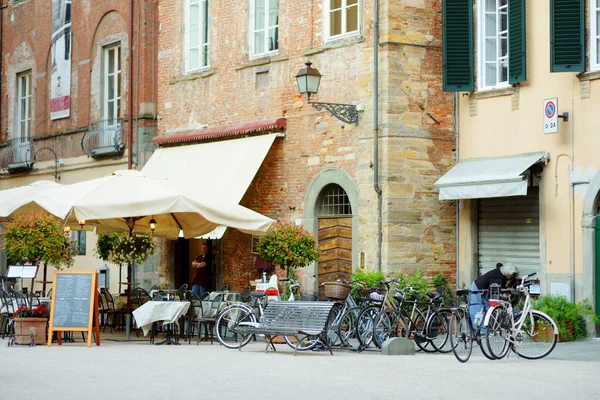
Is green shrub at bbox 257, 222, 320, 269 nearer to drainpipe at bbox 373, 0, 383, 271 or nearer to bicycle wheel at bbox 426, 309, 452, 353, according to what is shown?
drainpipe at bbox 373, 0, 383, 271

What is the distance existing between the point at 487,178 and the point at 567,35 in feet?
8.04

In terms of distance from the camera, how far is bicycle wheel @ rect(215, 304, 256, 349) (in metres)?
15.7

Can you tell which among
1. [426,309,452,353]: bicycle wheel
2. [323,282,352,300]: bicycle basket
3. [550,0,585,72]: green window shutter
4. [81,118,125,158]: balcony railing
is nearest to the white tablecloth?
[323,282,352,300]: bicycle basket

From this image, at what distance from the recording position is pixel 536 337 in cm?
1365

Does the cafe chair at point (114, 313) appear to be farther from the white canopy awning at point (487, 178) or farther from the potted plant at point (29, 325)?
the white canopy awning at point (487, 178)

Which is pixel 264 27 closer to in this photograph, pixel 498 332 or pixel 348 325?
pixel 348 325

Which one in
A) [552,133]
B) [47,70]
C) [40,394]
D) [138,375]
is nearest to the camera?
[40,394]

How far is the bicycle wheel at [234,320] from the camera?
1567 centimetres

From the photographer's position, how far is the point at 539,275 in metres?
17.4

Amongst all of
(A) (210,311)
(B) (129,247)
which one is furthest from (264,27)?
(A) (210,311)

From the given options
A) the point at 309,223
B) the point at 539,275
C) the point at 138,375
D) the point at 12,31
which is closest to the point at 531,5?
the point at 539,275

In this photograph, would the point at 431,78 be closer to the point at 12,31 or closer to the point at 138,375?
the point at 138,375

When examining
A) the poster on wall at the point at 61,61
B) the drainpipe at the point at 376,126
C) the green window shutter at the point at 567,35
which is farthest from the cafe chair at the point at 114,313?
the poster on wall at the point at 61,61

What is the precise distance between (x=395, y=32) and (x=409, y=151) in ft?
6.21
